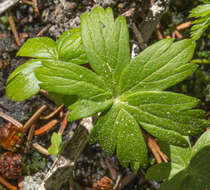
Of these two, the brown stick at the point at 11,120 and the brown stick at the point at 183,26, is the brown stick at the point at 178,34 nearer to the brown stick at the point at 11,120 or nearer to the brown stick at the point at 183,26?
the brown stick at the point at 183,26

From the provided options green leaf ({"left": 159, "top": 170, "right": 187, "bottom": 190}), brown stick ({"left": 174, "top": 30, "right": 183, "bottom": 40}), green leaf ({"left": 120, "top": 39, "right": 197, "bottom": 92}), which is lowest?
green leaf ({"left": 159, "top": 170, "right": 187, "bottom": 190})

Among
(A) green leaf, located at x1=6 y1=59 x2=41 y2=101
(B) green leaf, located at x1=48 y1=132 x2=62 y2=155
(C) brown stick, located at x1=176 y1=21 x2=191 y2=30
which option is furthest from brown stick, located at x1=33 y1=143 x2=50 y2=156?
(C) brown stick, located at x1=176 y1=21 x2=191 y2=30

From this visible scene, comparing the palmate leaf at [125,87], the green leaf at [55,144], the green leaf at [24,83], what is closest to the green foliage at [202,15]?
the palmate leaf at [125,87]

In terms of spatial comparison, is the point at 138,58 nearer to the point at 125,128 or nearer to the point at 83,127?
the point at 125,128

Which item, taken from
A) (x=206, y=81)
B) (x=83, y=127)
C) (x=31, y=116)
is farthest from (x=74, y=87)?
(x=206, y=81)

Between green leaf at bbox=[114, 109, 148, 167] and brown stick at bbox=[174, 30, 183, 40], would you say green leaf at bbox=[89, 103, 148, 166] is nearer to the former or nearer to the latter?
green leaf at bbox=[114, 109, 148, 167]

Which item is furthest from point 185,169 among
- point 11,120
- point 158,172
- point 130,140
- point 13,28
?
point 13,28
